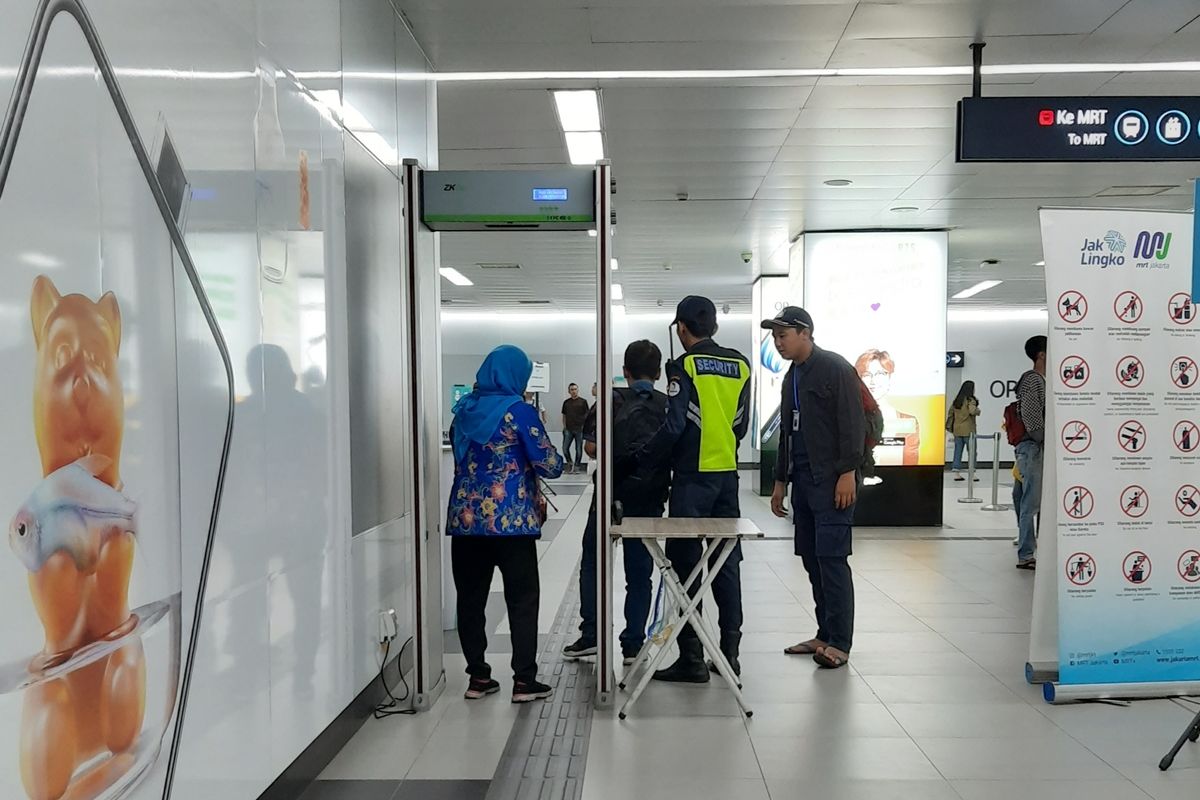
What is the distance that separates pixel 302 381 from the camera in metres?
2.86

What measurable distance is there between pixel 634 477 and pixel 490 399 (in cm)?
83

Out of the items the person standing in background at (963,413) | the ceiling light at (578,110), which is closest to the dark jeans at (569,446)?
the person standing in background at (963,413)

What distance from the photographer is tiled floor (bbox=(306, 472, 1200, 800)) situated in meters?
2.96

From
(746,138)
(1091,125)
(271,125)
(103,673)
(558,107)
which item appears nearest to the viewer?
(103,673)

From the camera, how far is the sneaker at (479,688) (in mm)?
3789

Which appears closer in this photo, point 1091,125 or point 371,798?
point 371,798

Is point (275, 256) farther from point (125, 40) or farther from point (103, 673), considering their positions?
point (103, 673)

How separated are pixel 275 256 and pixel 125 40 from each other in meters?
0.89

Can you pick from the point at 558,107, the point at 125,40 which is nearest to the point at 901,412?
the point at 558,107

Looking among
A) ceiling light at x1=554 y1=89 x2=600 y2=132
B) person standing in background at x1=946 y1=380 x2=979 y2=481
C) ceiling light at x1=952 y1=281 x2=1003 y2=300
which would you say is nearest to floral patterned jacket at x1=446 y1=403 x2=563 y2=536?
ceiling light at x1=554 y1=89 x2=600 y2=132

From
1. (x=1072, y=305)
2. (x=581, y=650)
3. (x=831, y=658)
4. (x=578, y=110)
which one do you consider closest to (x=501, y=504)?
(x=581, y=650)

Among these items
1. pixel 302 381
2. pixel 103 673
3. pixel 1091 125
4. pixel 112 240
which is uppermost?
pixel 1091 125

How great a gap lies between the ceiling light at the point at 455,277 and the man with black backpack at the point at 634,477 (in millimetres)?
8299

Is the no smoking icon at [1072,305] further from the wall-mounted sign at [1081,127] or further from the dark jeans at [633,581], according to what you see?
the dark jeans at [633,581]
